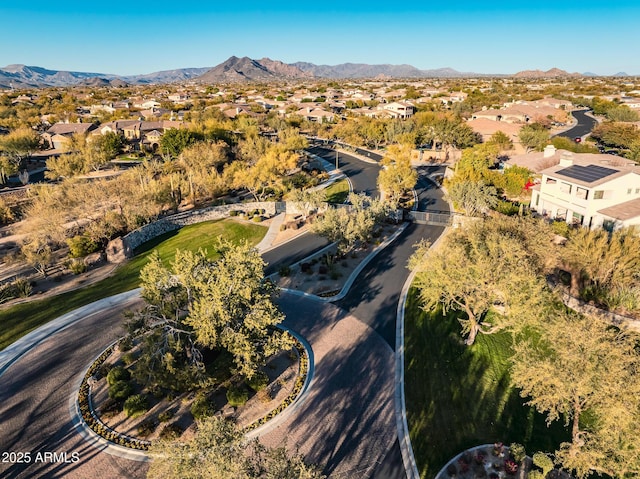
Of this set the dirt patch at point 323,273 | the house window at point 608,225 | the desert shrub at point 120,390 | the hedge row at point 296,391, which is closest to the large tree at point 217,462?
the hedge row at point 296,391

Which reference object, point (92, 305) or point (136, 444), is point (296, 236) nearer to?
point (92, 305)

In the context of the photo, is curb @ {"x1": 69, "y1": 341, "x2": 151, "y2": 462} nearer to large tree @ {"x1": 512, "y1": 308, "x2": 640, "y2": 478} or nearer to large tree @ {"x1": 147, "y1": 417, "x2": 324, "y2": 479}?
large tree @ {"x1": 147, "y1": 417, "x2": 324, "y2": 479}

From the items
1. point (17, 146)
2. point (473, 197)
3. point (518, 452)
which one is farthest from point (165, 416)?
point (17, 146)

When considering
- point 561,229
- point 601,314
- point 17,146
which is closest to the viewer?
point 601,314

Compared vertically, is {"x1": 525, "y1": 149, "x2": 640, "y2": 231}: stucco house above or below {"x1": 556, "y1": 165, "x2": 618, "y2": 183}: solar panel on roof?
below

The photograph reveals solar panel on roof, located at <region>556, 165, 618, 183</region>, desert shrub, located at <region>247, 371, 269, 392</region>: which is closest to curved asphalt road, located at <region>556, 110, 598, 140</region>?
solar panel on roof, located at <region>556, 165, 618, 183</region>

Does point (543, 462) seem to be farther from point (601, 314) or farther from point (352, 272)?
point (352, 272)

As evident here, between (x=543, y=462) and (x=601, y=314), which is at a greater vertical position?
(x=601, y=314)
